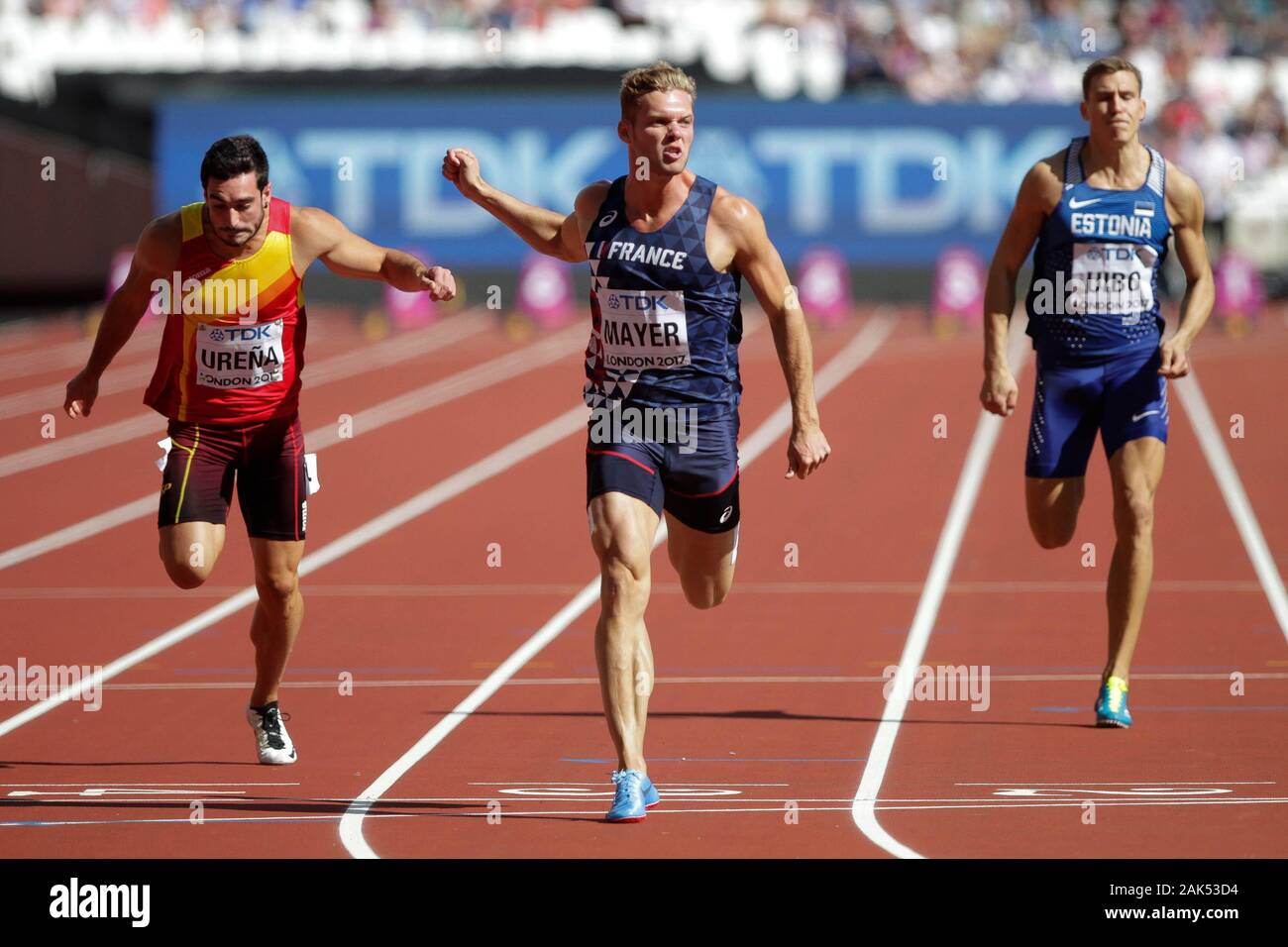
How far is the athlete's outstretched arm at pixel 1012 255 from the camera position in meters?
8.80

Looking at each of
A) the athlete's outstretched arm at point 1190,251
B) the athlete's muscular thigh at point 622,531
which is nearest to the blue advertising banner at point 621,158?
the athlete's outstretched arm at point 1190,251

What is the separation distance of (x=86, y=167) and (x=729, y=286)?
2789 cm

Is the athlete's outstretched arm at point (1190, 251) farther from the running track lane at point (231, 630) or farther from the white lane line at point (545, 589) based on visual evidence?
the white lane line at point (545, 589)

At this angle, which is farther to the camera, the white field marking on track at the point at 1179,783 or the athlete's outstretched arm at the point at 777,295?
the white field marking on track at the point at 1179,783

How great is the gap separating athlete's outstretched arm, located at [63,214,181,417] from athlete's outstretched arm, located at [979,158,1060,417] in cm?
302

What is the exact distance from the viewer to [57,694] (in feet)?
31.6

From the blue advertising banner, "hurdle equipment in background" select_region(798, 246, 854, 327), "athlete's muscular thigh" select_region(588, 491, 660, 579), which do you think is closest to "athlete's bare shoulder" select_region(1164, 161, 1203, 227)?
"athlete's muscular thigh" select_region(588, 491, 660, 579)

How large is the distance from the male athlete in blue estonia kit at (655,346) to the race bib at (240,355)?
3.49ft

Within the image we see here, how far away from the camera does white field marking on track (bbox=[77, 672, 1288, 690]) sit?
32.2ft

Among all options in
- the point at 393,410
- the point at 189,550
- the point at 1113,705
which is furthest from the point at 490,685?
the point at 393,410

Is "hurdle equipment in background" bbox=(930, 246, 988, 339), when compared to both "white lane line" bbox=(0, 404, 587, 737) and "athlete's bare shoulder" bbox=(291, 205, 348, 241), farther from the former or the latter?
"athlete's bare shoulder" bbox=(291, 205, 348, 241)

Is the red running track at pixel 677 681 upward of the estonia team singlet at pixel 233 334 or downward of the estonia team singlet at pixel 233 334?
downward

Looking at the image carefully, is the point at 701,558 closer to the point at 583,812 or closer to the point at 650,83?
the point at 583,812

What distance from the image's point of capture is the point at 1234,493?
1622cm
